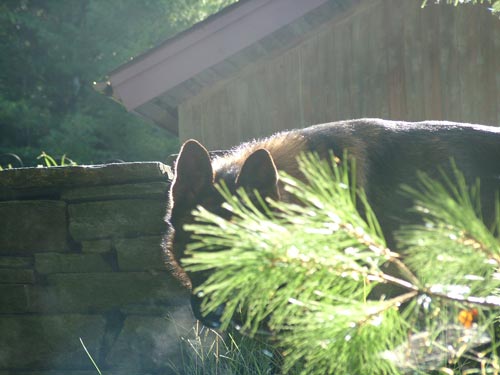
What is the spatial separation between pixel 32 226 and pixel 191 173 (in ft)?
6.51

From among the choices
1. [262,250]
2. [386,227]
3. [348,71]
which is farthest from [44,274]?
[348,71]

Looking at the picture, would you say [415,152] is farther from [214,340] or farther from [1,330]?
[1,330]

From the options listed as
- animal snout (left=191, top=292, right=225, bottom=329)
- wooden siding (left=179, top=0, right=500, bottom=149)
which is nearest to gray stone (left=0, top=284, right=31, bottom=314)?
animal snout (left=191, top=292, right=225, bottom=329)

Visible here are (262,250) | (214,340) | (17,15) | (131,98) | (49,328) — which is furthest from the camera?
(17,15)

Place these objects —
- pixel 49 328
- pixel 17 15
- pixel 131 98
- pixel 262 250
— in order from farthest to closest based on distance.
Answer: pixel 17 15
pixel 131 98
pixel 49 328
pixel 262 250

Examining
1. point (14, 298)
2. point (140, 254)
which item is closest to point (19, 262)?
point (14, 298)

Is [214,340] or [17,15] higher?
[17,15]

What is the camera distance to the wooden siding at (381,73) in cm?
877

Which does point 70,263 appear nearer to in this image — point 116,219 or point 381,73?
point 116,219

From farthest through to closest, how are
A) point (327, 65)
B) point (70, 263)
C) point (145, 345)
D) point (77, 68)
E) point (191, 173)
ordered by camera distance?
point (77, 68) < point (327, 65) < point (70, 263) < point (145, 345) < point (191, 173)

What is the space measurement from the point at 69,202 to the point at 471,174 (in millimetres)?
2603

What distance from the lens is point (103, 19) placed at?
25.6 meters

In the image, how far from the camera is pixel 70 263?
5.06 m

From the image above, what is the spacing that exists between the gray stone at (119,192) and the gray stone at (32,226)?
0.36 ft
